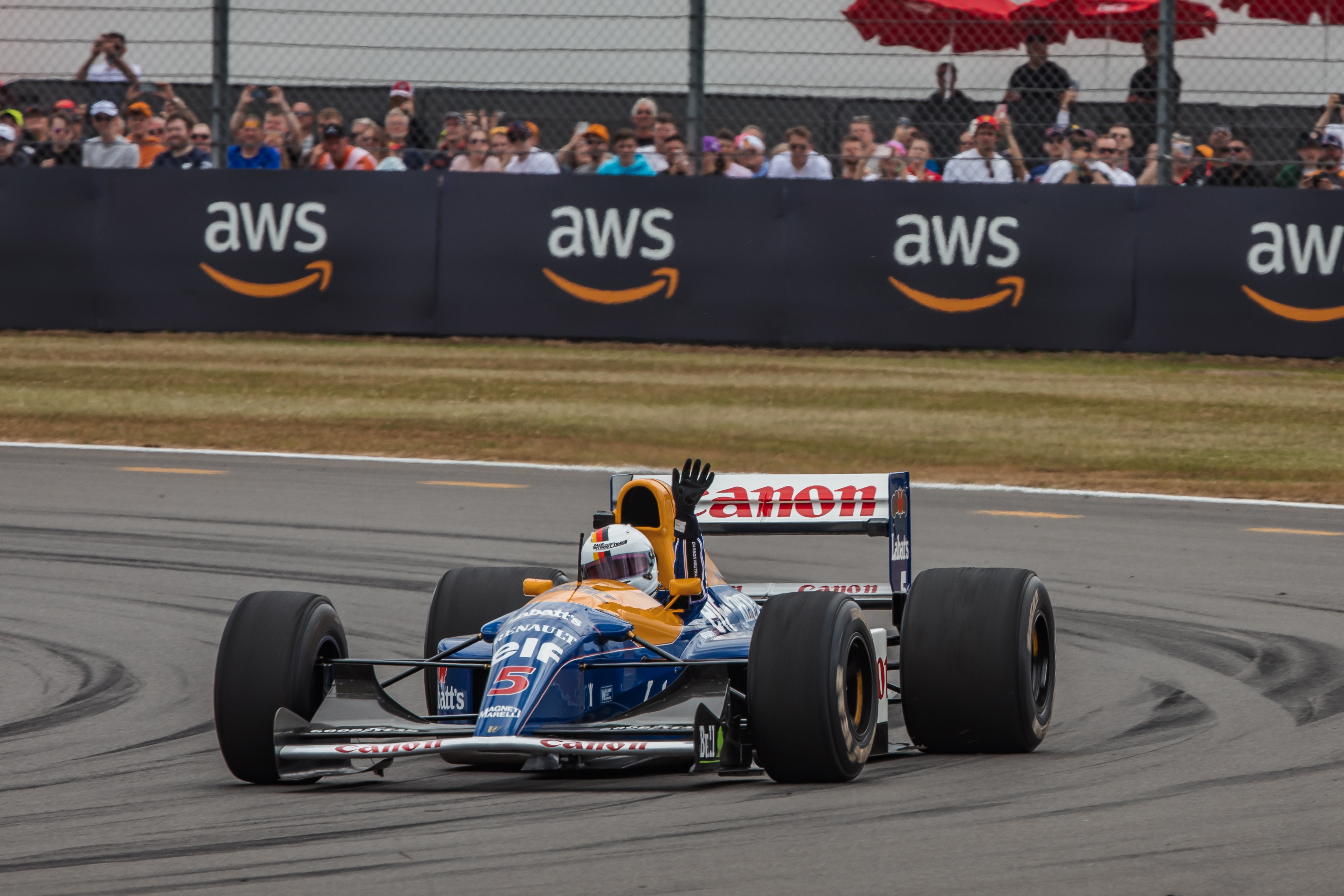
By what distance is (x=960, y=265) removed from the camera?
15.6 meters

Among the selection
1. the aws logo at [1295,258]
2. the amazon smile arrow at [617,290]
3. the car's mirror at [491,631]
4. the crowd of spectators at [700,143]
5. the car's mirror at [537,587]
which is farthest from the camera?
the amazon smile arrow at [617,290]

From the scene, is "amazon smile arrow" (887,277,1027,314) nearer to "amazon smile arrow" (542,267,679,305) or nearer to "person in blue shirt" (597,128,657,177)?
"amazon smile arrow" (542,267,679,305)

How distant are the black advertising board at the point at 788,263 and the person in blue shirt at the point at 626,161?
0.59ft

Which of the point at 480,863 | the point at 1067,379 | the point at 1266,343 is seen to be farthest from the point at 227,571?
the point at 1266,343

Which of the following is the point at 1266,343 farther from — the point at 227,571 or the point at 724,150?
the point at 227,571

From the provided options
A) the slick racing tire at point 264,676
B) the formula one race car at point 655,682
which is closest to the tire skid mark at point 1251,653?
the formula one race car at point 655,682

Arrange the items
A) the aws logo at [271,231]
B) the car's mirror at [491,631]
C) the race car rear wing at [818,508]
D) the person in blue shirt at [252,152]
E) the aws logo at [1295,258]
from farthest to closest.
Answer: the person in blue shirt at [252,152], the aws logo at [271,231], the aws logo at [1295,258], the race car rear wing at [818,508], the car's mirror at [491,631]

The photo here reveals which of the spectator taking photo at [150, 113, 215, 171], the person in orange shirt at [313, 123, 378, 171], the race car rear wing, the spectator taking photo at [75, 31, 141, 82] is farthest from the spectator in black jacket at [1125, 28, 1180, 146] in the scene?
the race car rear wing

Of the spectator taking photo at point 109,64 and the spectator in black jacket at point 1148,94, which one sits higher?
the spectator taking photo at point 109,64

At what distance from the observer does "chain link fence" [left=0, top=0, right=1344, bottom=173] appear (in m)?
15.2

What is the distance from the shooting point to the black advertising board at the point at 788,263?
15.5 meters

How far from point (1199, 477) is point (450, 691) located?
24.3 ft

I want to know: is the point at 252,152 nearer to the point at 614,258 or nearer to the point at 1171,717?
the point at 614,258

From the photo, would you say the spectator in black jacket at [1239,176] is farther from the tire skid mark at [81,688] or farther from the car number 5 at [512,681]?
the car number 5 at [512,681]
